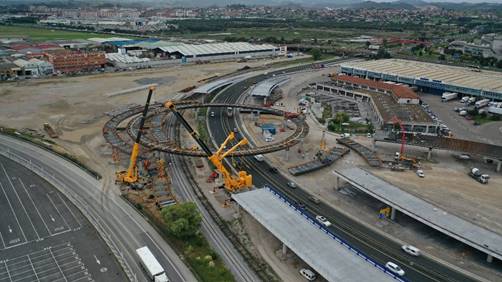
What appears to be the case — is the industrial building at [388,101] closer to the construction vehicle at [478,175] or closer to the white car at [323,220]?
the construction vehicle at [478,175]

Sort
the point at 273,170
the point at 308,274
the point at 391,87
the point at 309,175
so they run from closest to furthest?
1. the point at 308,274
2. the point at 309,175
3. the point at 273,170
4. the point at 391,87

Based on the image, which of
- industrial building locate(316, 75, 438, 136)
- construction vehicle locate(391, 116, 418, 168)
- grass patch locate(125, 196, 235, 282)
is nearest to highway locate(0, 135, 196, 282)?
grass patch locate(125, 196, 235, 282)

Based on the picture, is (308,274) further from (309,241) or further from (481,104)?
(481,104)

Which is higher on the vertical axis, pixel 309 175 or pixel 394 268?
pixel 309 175

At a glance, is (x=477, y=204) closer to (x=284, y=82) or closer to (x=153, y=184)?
(x=153, y=184)

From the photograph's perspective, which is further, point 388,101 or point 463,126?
point 388,101

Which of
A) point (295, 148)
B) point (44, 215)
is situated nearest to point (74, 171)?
point (44, 215)

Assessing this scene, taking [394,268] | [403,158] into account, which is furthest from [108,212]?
[403,158]
